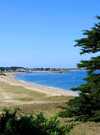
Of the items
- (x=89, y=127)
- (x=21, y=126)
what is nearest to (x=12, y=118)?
(x=21, y=126)

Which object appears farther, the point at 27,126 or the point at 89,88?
the point at 89,88

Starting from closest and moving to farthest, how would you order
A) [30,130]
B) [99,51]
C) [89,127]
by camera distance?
[30,130], [89,127], [99,51]

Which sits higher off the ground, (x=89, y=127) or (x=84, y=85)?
(x=84, y=85)

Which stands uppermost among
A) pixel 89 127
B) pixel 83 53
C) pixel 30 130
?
pixel 83 53

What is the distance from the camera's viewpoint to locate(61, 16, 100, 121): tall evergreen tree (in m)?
17.1

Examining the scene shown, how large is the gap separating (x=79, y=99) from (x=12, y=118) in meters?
10.4

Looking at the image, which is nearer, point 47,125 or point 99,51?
point 47,125

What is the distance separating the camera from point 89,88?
56.9 ft

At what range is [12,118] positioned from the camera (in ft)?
23.9

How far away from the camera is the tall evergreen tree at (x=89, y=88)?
1709cm

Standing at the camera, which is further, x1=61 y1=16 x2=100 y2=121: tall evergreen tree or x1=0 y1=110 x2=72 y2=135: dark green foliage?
x1=61 y1=16 x2=100 y2=121: tall evergreen tree

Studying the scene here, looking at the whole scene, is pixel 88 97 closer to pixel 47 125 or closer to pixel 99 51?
pixel 99 51

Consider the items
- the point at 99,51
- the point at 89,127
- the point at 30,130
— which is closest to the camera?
the point at 30,130

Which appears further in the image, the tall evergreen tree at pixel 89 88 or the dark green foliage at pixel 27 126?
the tall evergreen tree at pixel 89 88
